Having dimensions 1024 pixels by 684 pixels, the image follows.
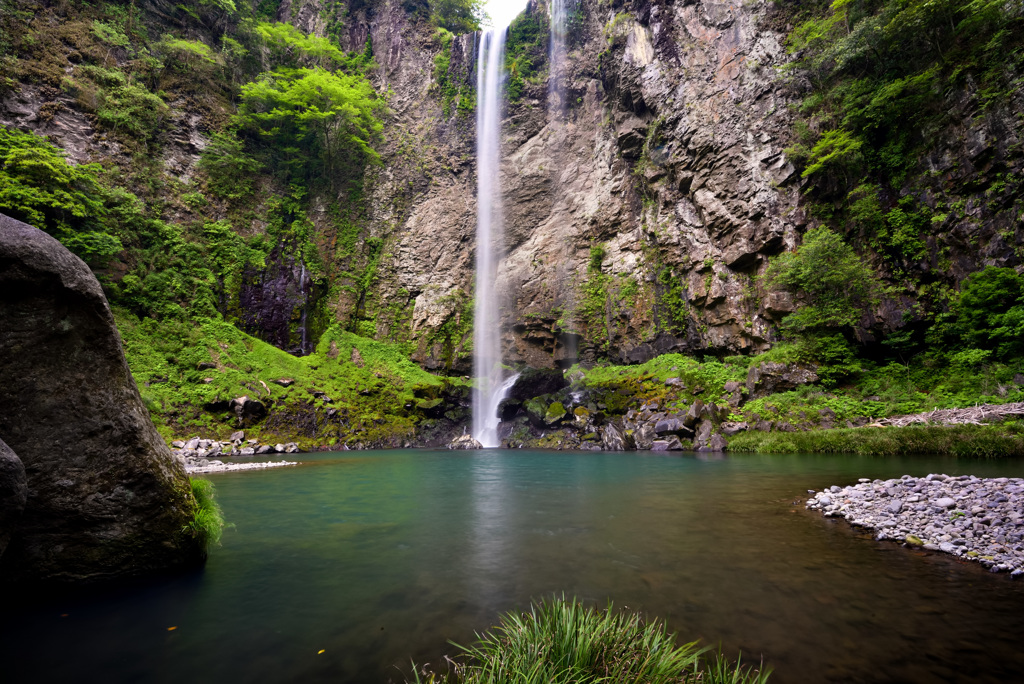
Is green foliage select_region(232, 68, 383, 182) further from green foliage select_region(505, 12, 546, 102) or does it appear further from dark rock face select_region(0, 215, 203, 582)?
dark rock face select_region(0, 215, 203, 582)

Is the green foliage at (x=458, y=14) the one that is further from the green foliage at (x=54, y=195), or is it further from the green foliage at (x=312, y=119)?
the green foliage at (x=54, y=195)

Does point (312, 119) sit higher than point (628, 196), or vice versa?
point (312, 119)

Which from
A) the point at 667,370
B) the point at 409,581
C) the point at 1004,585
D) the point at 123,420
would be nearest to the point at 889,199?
the point at 667,370

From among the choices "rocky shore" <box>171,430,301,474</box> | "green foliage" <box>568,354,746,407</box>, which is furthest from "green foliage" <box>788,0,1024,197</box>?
"rocky shore" <box>171,430,301,474</box>

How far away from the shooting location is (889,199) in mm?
17516

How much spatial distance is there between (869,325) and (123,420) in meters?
22.5

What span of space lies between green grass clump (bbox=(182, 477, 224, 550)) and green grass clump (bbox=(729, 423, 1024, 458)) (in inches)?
585

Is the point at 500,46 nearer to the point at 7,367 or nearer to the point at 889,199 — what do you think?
the point at 889,199

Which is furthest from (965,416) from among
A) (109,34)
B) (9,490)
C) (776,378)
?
(109,34)

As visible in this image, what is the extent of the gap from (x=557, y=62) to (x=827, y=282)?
2402 centimetres

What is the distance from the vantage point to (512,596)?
12.4 feet

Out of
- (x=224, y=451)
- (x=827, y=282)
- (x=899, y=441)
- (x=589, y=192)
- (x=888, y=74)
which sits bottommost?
(x=224, y=451)

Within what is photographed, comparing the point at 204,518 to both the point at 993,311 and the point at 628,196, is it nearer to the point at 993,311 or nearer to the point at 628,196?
the point at 993,311

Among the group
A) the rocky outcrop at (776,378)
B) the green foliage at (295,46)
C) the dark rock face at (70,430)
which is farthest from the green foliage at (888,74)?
the green foliage at (295,46)
